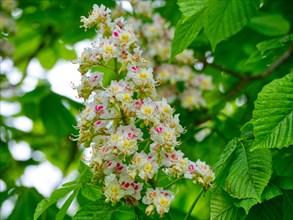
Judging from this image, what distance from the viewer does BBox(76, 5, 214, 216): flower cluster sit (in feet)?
5.43

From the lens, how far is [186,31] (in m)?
1.83

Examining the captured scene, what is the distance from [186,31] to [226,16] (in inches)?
6.3

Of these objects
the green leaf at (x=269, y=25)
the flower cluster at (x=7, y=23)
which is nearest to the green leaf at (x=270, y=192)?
the green leaf at (x=269, y=25)

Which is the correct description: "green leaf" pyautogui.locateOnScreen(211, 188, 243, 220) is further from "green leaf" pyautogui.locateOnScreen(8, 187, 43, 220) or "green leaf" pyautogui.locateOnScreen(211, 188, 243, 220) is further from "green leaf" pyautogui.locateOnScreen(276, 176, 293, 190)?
"green leaf" pyautogui.locateOnScreen(8, 187, 43, 220)

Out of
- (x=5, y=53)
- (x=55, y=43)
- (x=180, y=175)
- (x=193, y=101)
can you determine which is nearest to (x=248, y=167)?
(x=180, y=175)

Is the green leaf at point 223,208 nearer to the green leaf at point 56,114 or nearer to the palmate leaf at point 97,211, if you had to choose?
the palmate leaf at point 97,211

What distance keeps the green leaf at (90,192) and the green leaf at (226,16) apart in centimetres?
60

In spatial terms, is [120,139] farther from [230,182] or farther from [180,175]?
[230,182]

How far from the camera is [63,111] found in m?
3.73

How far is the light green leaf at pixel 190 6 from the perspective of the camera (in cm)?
172

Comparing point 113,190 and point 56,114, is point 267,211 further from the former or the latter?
point 56,114

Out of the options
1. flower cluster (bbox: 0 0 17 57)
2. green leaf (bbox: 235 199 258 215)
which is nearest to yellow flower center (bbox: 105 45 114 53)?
green leaf (bbox: 235 199 258 215)

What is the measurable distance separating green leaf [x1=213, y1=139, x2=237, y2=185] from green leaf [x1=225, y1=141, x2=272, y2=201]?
23mm

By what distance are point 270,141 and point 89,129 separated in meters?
0.53
